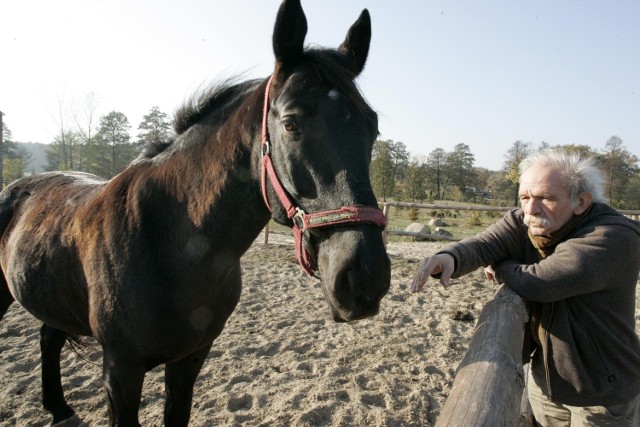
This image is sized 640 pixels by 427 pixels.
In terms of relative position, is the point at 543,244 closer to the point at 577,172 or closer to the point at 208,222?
the point at 577,172

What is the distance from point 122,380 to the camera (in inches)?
80.7

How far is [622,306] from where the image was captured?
1.74 m

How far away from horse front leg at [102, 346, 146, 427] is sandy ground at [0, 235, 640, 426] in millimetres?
1192

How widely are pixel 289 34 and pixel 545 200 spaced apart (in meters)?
1.41

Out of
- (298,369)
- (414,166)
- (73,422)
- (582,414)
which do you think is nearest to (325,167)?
(582,414)

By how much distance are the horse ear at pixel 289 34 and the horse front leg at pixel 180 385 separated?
1782mm

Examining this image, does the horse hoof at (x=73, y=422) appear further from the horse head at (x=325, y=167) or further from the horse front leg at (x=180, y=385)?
the horse head at (x=325, y=167)

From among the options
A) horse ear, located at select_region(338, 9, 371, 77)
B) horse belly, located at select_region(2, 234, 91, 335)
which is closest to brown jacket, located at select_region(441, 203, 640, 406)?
horse ear, located at select_region(338, 9, 371, 77)

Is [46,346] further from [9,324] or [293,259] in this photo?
[293,259]

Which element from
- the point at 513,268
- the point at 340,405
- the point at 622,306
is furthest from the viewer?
the point at 340,405

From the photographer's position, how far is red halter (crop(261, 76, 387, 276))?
1.38 meters

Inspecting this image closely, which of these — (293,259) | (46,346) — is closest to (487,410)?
(46,346)

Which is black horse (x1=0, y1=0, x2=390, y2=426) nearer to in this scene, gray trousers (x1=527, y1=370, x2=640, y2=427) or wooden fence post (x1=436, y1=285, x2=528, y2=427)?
wooden fence post (x1=436, y1=285, x2=528, y2=427)

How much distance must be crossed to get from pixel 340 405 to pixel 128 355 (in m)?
2.01
